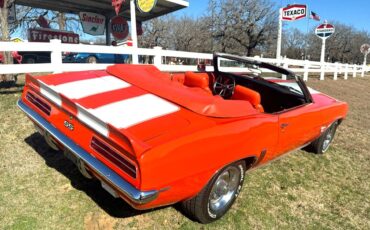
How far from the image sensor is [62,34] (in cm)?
1555

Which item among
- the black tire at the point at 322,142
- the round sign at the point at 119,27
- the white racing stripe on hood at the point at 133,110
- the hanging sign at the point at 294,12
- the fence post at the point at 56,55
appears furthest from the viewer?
the round sign at the point at 119,27

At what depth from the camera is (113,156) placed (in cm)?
241

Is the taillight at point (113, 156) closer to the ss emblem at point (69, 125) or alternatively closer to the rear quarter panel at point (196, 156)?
the rear quarter panel at point (196, 156)

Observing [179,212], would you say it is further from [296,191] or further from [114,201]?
[296,191]

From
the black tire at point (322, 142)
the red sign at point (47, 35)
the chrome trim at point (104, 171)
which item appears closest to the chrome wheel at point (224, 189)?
the chrome trim at point (104, 171)

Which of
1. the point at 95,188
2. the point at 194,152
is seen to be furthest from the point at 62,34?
the point at 194,152

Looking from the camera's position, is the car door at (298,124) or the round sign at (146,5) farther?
the round sign at (146,5)

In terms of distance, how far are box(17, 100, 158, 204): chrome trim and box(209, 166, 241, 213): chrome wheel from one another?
2.65 ft

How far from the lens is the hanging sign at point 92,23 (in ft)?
45.3

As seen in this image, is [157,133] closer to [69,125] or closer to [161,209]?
[69,125]

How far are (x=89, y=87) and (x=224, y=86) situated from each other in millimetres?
1833

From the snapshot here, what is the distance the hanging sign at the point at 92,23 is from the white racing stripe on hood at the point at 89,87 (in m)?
11.3

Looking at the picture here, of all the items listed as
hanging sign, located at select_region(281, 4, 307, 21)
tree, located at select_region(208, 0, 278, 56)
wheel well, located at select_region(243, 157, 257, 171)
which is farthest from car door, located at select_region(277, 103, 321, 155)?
tree, located at select_region(208, 0, 278, 56)

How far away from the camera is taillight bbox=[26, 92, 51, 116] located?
3.08 m
